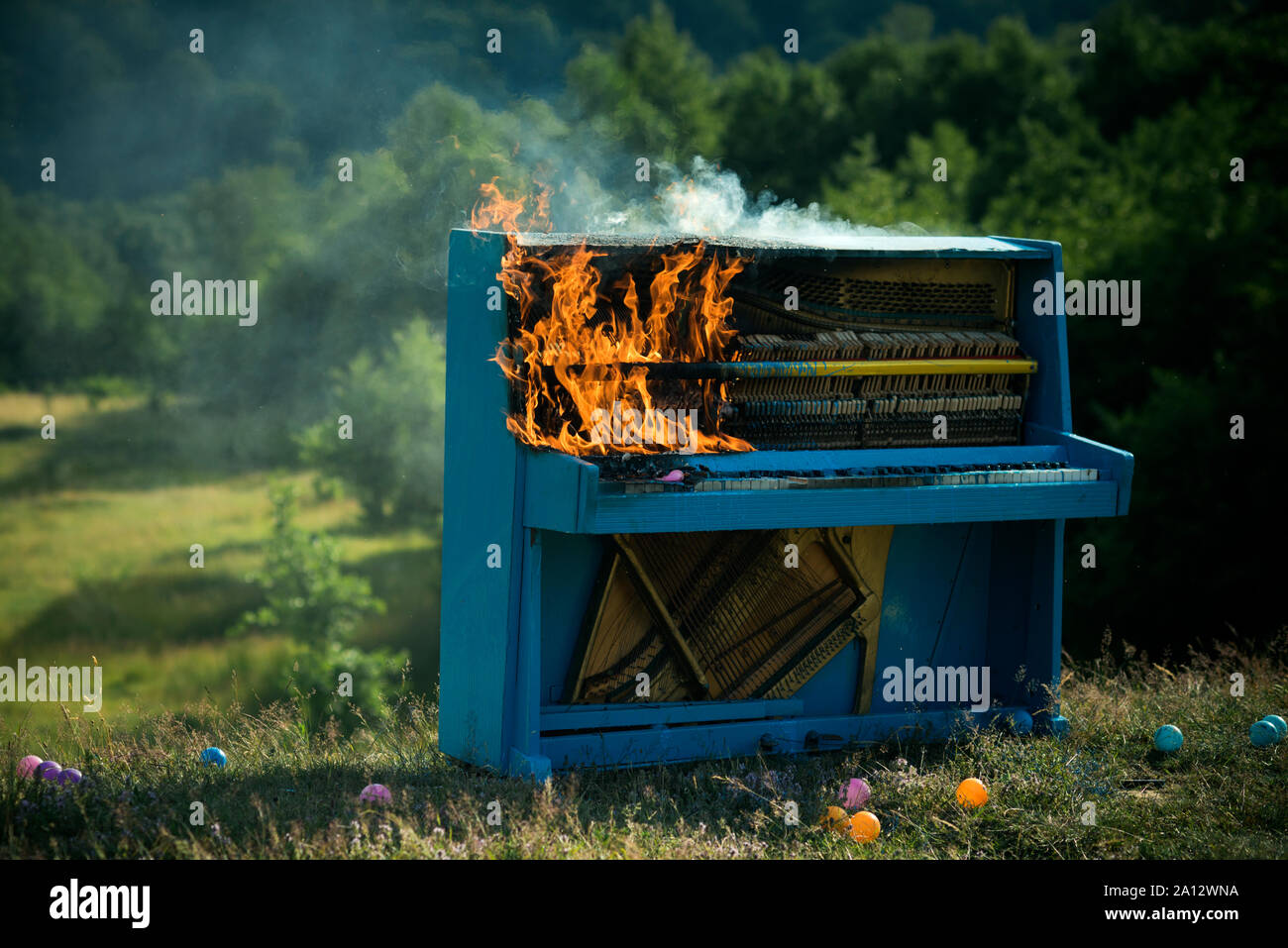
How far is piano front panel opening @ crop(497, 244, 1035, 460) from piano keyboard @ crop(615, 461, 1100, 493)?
12.7 inches

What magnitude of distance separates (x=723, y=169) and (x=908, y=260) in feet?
77.4

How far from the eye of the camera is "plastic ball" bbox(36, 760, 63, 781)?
6078mm

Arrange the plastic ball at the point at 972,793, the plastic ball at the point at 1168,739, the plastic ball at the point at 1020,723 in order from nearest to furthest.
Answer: the plastic ball at the point at 972,793, the plastic ball at the point at 1168,739, the plastic ball at the point at 1020,723

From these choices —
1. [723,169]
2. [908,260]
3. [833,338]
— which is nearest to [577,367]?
[833,338]

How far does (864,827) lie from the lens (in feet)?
19.0

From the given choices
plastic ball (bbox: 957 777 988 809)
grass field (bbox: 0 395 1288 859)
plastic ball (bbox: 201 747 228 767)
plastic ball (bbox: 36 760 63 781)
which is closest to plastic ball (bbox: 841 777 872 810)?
grass field (bbox: 0 395 1288 859)

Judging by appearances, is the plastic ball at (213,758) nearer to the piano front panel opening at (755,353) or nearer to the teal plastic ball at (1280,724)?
the piano front panel opening at (755,353)

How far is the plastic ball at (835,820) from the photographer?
5.82 meters

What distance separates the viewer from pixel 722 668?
6.93 m

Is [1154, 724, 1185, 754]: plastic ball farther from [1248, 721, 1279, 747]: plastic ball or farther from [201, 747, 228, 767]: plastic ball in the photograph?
[201, 747, 228, 767]: plastic ball

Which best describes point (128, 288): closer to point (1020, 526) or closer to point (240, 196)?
point (240, 196)

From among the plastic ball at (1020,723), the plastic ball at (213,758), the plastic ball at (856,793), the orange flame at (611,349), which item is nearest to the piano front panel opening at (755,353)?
the orange flame at (611,349)

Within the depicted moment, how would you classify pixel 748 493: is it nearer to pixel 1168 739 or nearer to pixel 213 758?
pixel 1168 739

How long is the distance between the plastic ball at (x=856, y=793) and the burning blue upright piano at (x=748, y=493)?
29.5 inches
